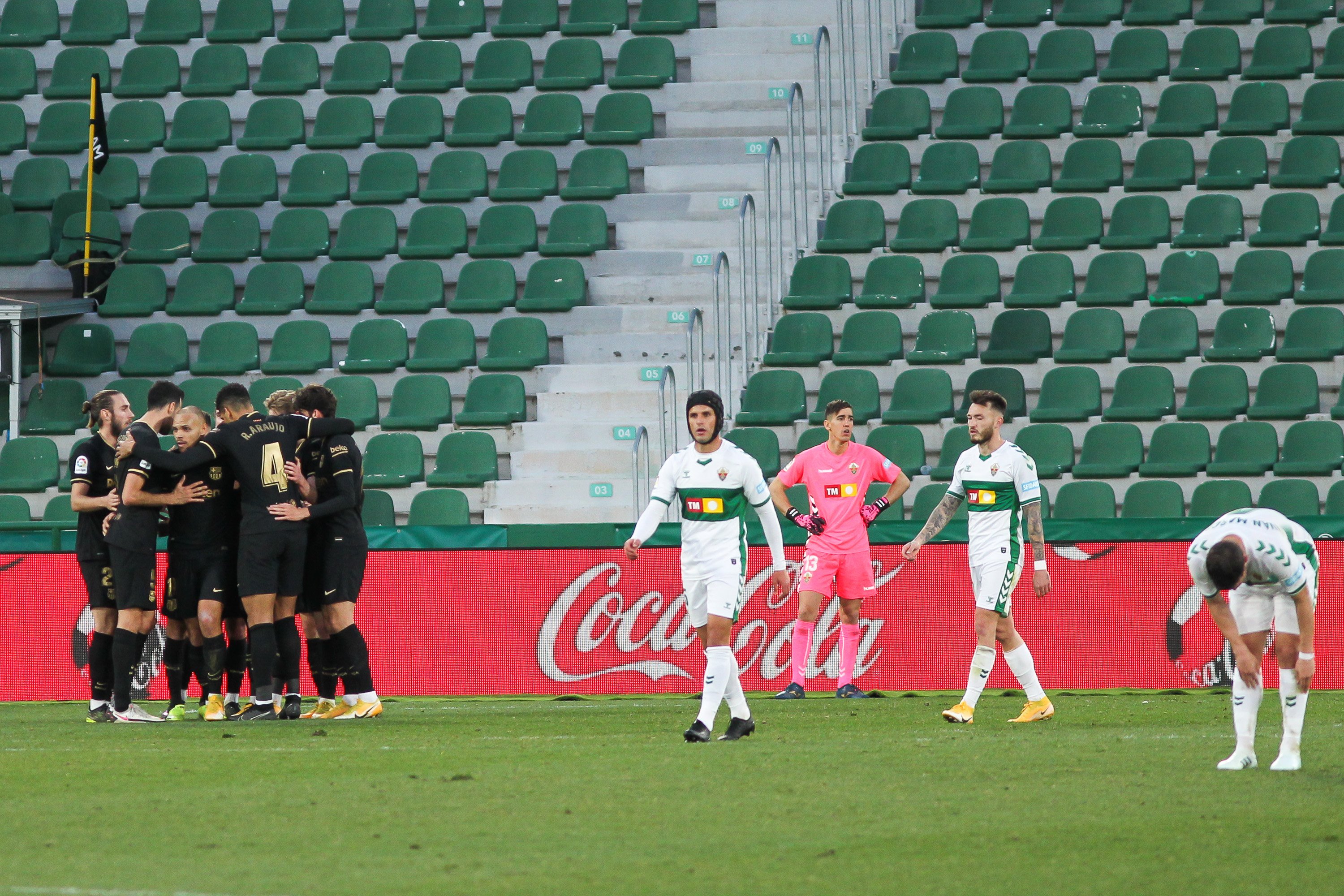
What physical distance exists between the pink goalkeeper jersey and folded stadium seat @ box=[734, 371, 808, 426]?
4560 mm

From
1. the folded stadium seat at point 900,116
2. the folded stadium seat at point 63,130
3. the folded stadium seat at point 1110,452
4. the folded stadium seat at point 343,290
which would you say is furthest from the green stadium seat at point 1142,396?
the folded stadium seat at point 63,130

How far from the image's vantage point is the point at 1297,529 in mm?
8391

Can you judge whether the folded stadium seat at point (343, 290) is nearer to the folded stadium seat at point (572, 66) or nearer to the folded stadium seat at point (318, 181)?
the folded stadium seat at point (318, 181)

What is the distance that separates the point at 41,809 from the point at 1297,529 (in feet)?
20.1

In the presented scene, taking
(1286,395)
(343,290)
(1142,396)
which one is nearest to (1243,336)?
(1286,395)

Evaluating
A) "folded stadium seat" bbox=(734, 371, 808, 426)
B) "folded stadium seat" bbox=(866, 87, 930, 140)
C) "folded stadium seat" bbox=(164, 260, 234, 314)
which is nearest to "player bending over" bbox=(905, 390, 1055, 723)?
"folded stadium seat" bbox=(734, 371, 808, 426)

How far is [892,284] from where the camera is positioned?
20344mm

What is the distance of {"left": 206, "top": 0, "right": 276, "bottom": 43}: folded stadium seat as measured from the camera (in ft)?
80.7

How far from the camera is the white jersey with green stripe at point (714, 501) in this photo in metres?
10.2

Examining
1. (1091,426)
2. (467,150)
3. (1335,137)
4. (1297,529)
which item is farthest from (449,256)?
(1297,529)

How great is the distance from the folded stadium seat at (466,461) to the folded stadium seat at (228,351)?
3074mm

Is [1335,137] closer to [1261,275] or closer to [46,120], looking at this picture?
[1261,275]

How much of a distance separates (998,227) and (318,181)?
9.13 m

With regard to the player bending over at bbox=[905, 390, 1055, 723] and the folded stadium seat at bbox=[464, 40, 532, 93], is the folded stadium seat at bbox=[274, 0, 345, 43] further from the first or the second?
the player bending over at bbox=[905, 390, 1055, 723]
